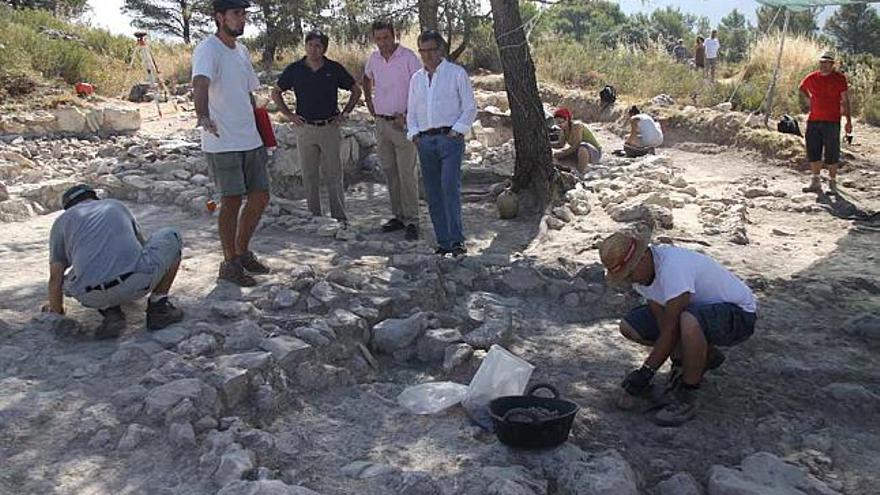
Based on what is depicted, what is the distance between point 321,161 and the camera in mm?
6457

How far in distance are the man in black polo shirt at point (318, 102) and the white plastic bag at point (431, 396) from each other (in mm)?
3063

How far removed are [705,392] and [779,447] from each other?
1.77 ft

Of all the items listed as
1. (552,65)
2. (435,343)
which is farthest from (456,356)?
(552,65)

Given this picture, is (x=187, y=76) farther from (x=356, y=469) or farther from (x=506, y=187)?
(x=356, y=469)

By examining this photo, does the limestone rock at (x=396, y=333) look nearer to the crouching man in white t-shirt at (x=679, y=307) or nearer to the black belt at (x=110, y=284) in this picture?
the crouching man in white t-shirt at (x=679, y=307)

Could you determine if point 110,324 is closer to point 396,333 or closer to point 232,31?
point 396,333

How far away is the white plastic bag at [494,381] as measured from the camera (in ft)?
11.3

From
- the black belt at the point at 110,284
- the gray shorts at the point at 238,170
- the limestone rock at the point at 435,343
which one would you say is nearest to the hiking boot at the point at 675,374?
the limestone rock at the point at 435,343

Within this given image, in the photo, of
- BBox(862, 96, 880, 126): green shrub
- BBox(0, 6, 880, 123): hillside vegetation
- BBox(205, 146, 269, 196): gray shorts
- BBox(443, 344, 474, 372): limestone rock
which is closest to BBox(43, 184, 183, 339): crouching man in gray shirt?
BBox(205, 146, 269, 196): gray shorts

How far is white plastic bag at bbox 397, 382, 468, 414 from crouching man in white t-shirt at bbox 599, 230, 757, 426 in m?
0.82

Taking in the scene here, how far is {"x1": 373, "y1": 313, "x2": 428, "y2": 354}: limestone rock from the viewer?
4180 millimetres

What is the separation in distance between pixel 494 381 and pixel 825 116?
22.6ft

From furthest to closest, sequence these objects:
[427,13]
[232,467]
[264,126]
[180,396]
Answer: [427,13]
[264,126]
[180,396]
[232,467]

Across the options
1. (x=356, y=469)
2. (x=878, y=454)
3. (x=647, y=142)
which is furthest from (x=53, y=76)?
(x=878, y=454)
